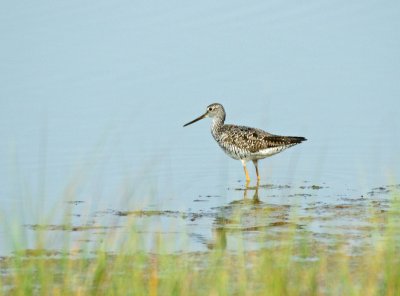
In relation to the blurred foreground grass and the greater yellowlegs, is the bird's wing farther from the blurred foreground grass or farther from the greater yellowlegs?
the blurred foreground grass

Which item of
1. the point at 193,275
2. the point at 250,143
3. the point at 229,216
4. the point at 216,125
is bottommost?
the point at 193,275

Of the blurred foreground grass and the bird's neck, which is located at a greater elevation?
the bird's neck

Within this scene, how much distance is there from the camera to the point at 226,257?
8.84 meters

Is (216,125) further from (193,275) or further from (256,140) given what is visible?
(193,275)

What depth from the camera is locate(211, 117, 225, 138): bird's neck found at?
14844 millimetres

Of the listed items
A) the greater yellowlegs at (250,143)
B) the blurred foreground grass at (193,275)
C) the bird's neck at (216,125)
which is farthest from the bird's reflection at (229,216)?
the bird's neck at (216,125)

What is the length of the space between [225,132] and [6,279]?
6562 mm

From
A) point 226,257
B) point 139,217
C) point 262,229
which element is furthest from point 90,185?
point 226,257

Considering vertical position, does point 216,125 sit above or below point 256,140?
above

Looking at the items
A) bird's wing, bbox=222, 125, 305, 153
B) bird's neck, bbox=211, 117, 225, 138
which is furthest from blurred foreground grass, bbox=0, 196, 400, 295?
bird's neck, bbox=211, 117, 225, 138

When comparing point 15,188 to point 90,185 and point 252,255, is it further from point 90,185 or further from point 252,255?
point 252,255

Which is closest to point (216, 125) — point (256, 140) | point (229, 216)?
point (256, 140)

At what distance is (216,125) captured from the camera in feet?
49.3

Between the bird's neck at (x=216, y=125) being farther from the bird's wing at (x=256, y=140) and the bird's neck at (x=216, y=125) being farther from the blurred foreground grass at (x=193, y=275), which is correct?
the blurred foreground grass at (x=193, y=275)
